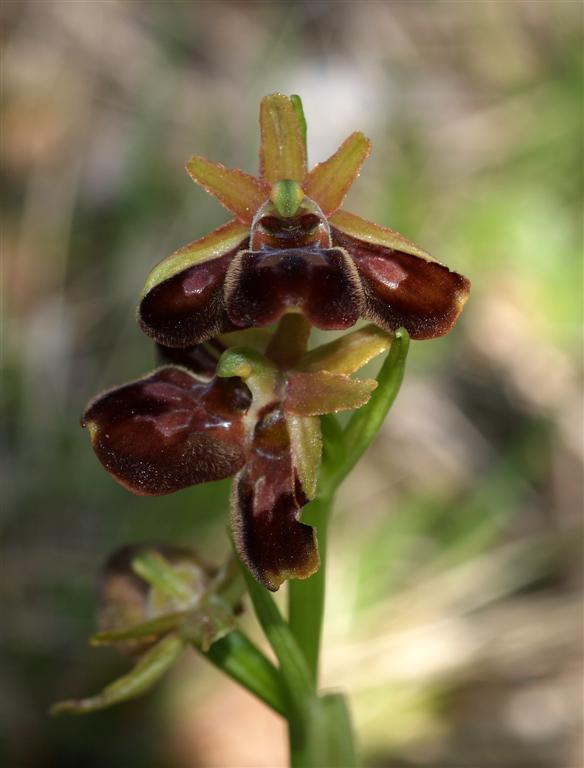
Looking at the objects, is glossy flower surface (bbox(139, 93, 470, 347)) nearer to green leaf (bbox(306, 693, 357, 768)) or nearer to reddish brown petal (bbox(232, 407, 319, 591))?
reddish brown petal (bbox(232, 407, 319, 591))

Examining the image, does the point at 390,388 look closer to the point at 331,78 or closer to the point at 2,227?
the point at 2,227

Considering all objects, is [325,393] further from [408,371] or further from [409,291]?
[408,371]

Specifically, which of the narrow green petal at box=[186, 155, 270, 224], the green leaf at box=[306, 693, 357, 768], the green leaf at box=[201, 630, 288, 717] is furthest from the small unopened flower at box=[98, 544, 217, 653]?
the narrow green petal at box=[186, 155, 270, 224]

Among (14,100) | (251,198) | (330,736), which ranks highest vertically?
(14,100)

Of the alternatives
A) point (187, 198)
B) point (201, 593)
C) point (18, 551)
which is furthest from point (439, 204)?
point (201, 593)

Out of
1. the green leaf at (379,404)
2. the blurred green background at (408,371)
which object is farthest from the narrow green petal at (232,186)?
the blurred green background at (408,371)

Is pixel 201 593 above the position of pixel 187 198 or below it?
below
